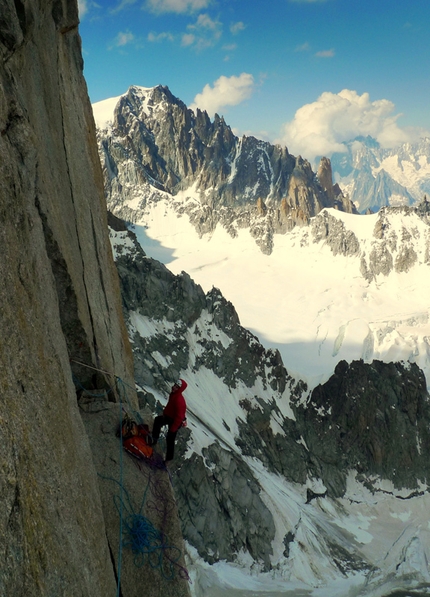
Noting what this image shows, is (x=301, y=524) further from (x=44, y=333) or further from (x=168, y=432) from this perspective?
(x=44, y=333)

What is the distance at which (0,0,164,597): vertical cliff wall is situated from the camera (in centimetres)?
485

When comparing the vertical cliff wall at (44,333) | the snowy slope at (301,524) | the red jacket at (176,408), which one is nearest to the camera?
the vertical cliff wall at (44,333)

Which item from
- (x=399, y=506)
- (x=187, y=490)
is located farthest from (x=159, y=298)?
(x=399, y=506)

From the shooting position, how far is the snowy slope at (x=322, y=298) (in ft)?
436

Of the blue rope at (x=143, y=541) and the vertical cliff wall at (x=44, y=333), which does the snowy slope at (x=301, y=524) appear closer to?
the blue rope at (x=143, y=541)

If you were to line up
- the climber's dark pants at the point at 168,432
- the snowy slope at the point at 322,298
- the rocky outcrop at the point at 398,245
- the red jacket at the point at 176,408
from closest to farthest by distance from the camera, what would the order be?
the climber's dark pants at the point at 168,432 → the red jacket at the point at 176,408 → the snowy slope at the point at 322,298 → the rocky outcrop at the point at 398,245

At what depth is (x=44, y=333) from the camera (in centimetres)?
656

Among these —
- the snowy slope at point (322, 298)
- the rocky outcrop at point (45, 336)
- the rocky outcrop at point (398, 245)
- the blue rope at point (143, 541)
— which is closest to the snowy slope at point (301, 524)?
the blue rope at point (143, 541)

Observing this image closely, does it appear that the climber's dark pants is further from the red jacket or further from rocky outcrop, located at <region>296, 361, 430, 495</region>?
rocky outcrop, located at <region>296, 361, 430, 495</region>

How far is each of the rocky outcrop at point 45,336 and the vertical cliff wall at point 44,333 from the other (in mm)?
19

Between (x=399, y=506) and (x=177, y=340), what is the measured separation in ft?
123

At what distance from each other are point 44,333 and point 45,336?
0.15ft

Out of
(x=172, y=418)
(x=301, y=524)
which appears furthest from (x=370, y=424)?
(x=172, y=418)

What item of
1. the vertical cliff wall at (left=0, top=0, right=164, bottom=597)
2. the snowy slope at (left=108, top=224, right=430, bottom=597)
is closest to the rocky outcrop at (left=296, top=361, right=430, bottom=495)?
the snowy slope at (left=108, top=224, right=430, bottom=597)
